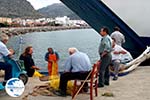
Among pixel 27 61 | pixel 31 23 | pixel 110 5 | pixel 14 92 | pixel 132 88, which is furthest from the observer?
pixel 31 23

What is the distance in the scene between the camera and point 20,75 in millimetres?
10500

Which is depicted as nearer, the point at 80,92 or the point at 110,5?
the point at 80,92

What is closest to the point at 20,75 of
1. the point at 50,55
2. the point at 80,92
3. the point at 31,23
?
the point at 80,92

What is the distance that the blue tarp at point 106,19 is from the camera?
16.2 meters

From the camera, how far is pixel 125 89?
10852mm

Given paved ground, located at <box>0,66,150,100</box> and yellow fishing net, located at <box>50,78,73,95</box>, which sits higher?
yellow fishing net, located at <box>50,78,73,95</box>

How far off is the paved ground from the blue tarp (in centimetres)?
313

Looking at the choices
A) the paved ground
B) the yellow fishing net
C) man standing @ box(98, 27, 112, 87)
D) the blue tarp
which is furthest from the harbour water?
the yellow fishing net

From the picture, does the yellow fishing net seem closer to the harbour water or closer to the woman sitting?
the woman sitting

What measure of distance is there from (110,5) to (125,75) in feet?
11.9

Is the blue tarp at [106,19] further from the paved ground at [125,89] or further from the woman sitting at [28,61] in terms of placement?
the woman sitting at [28,61]

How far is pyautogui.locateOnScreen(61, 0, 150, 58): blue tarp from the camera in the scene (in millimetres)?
16172

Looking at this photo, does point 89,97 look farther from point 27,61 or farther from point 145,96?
point 27,61

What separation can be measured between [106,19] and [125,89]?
6105mm
